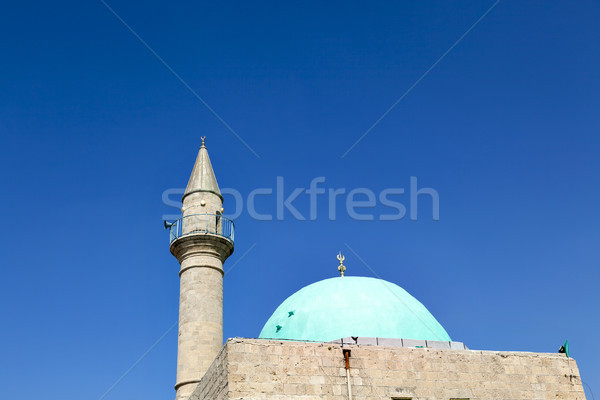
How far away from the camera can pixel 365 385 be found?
29.9 feet

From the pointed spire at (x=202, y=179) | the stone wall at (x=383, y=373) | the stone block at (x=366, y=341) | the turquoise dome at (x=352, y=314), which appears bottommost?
the stone wall at (x=383, y=373)

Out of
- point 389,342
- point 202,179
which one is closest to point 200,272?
point 202,179

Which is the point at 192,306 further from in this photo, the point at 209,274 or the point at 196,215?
the point at 196,215

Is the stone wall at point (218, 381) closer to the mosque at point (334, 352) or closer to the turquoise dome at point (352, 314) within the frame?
the mosque at point (334, 352)

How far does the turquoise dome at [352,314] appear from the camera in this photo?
11.9 meters

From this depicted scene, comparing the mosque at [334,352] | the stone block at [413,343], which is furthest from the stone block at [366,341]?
the stone block at [413,343]

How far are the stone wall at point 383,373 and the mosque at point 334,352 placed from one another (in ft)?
0.05

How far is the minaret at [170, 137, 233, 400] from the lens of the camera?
12727 millimetres

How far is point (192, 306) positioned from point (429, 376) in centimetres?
557

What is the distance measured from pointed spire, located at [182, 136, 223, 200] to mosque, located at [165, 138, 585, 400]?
0.64 ft

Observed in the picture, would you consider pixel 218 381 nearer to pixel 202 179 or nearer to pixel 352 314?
pixel 352 314

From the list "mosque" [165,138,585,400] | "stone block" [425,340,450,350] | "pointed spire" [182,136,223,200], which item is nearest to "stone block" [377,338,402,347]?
"mosque" [165,138,585,400]

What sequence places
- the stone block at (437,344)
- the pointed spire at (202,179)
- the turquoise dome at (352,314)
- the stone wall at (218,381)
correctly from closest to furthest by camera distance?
the stone wall at (218,381)
the stone block at (437,344)
the turquoise dome at (352,314)
the pointed spire at (202,179)

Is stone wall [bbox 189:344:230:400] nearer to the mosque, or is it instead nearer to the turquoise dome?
the mosque
